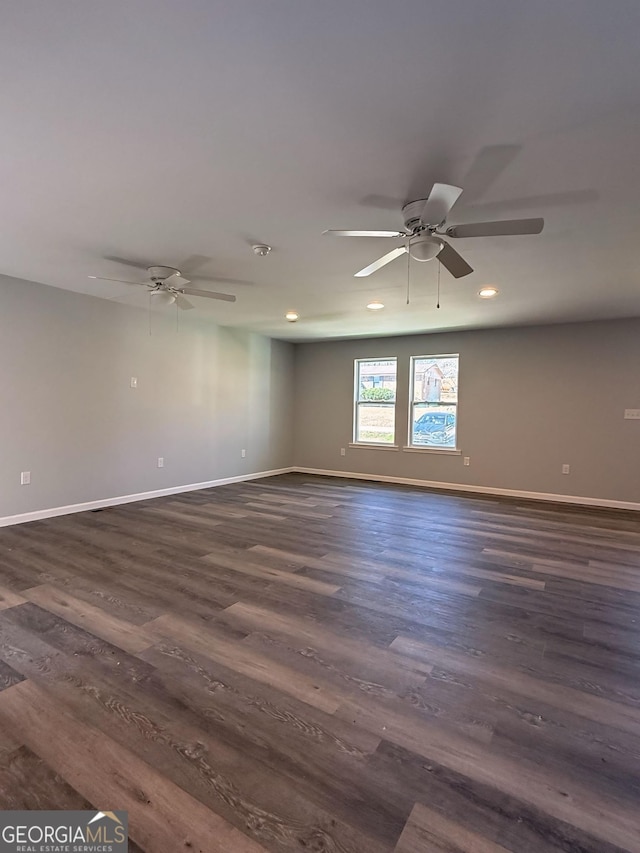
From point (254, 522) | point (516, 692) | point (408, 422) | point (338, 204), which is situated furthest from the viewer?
point (408, 422)

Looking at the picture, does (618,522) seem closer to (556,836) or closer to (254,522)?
(254,522)

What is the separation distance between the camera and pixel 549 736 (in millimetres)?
1579

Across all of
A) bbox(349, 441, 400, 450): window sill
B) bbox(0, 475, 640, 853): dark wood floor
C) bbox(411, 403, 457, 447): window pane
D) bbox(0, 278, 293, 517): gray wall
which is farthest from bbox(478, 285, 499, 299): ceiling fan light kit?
bbox(0, 278, 293, 517): gray wall

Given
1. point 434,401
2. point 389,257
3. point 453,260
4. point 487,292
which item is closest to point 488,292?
point 487,292

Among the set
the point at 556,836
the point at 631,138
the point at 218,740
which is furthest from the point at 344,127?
the point at 556,836

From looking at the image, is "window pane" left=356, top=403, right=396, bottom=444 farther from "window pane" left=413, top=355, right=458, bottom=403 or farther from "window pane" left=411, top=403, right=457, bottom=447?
"window pane" left=413, top=355, right=458, bottom=403

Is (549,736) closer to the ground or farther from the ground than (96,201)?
closer to the ground

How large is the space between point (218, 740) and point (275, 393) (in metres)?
6.32

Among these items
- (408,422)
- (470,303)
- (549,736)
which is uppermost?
(470,303)

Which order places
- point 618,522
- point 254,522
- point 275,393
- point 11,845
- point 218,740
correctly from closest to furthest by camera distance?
point 11,845
point 218,740
point 254,522
point 618,522
point 275,393

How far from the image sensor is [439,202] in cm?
213

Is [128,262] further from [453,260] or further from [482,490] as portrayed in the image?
[482,490]

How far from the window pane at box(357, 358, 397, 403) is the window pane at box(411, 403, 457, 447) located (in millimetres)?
534

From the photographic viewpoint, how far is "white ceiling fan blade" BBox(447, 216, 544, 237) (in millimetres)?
2195
